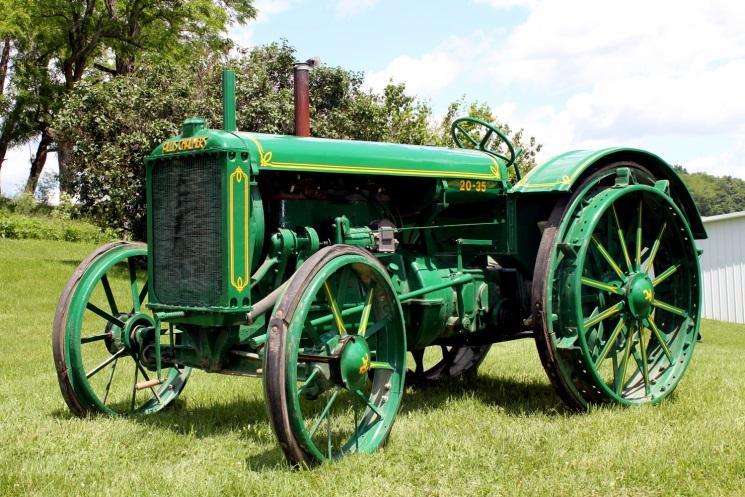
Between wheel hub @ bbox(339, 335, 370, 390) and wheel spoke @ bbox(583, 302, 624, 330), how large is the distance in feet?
5.53

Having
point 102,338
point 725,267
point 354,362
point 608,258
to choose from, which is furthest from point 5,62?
point 354,362

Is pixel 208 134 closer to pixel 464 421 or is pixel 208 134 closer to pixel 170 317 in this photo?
pixel 170 317

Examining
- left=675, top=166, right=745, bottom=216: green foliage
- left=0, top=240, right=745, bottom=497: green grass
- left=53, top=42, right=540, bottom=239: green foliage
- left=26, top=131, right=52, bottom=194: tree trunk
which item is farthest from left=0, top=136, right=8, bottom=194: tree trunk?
left=675, top=166, right=745, bottom=216: green foliage

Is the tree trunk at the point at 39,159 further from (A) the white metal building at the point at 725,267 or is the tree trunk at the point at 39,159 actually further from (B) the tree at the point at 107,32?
(A) the white metal building at the point at 725,267

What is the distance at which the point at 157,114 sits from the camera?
54.9ft

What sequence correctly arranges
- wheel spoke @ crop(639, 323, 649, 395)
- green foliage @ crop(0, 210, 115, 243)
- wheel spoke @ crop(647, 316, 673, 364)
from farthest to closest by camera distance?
1. green foliage @ crop(0, 210, 115, 243)
2. wheel spoke @ crop(647, 316, 673, 364)
3. wheel spoke @ crop(639, 323, 649, 395)

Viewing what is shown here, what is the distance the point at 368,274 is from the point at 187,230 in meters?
1.10

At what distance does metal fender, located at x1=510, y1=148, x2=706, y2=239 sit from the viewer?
222 inches

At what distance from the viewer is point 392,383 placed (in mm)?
4855

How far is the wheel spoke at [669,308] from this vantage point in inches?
241

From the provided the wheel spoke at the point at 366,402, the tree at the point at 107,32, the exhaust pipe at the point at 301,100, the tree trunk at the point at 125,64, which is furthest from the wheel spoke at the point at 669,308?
the tree trunk at the point at 125,64

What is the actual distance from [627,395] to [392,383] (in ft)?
6.96

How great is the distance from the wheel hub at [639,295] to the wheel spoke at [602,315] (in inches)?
3.3

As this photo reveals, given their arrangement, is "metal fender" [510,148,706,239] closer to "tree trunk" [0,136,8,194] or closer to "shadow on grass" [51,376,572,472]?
"shadow on grass" [51,376,572,472]
